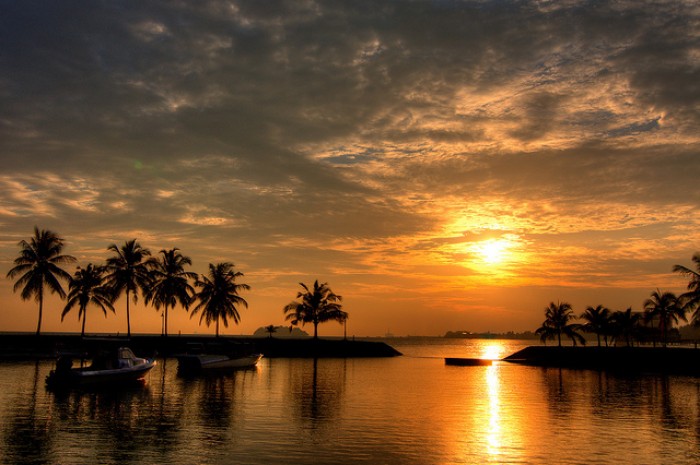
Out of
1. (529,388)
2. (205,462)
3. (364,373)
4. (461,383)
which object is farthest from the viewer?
(364,373)

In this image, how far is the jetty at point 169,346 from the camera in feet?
230

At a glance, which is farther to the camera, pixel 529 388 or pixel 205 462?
pixel 529 388

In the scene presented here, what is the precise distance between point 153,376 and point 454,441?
122 feet

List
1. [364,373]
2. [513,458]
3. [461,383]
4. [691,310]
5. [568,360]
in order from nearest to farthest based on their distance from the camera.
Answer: [513,458] < [461,383] < [364,373] < [691,310] < [568,360]

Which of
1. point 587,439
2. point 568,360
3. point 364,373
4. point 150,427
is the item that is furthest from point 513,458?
point 568,360

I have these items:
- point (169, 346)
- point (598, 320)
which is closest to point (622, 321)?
point (598, 320)

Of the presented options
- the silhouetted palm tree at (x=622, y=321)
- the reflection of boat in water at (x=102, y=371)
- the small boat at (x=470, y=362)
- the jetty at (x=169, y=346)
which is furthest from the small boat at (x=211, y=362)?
the silhouetted palm tree at (x=622, y=321)

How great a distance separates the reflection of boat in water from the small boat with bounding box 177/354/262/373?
29.2 feet

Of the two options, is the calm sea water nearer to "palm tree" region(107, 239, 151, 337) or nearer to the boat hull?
the boat hull

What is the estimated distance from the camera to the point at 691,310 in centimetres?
6619

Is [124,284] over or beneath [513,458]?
over

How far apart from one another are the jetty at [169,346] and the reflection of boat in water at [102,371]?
15143 mm

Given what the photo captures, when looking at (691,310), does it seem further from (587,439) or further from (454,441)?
(454,441)

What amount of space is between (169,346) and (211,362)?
29.3 metres
